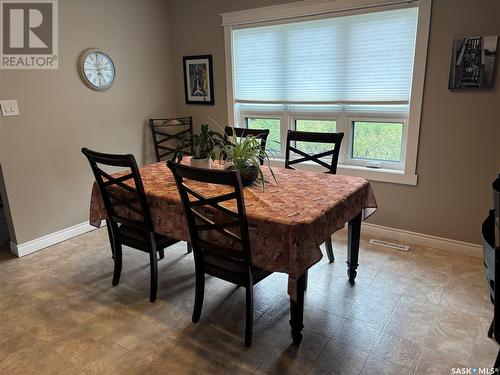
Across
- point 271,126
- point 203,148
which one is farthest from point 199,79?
point 203,148

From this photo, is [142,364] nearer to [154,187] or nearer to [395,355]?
[154,187]

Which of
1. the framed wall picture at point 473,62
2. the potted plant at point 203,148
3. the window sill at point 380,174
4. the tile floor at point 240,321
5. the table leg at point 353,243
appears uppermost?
the framed wall picture at point 473,62

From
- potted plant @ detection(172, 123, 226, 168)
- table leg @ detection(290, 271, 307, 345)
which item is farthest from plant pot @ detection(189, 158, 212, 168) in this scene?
table leg @ detection(290, 271, 307, 345)

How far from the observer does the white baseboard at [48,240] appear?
309 cm

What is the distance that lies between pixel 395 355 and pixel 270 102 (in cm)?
265

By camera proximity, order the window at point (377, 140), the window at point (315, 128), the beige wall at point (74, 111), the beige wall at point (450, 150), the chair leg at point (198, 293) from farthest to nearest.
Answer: the window at point (315, 128) → the window at point (377, 140) → the beige wall at point (74, 111) → the beige wall at point (450, 150) → the chair leg at point (198, 293)

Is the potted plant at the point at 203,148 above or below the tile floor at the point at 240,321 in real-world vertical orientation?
above

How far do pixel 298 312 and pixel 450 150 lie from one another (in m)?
1.92

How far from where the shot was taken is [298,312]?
1867mm

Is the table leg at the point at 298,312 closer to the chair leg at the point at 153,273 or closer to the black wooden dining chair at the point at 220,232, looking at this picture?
the black wooden dining chair at the point at 220,232

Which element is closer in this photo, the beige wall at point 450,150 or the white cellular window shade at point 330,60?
the beige wall at point 450,150

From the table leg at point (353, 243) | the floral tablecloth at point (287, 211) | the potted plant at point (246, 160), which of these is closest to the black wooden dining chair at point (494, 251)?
the floral tablecloth at point (287, 211)

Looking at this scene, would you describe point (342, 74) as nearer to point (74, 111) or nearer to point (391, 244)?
point (391, 244)

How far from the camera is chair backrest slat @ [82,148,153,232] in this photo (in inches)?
82.1
